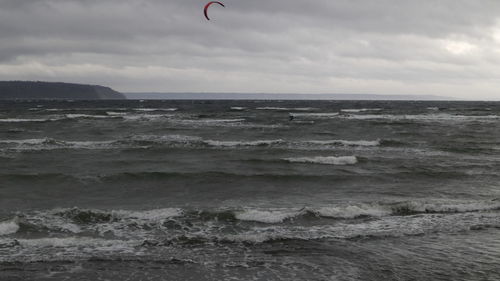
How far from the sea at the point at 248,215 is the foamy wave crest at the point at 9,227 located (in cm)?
2

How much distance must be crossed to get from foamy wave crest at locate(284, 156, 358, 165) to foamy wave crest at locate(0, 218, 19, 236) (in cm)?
1348

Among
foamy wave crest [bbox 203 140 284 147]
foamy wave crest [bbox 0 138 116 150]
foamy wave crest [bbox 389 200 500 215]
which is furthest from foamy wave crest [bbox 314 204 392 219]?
foamy wave crest [bbox 0 138 116 150]

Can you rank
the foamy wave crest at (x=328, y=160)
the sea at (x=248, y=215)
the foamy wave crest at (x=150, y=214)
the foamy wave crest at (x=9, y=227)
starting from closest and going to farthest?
the sea at (x=248, y=215) < the foamy wave crest at (x=9, y=227) < the foamy wave crest at (x=150, y=214) < the foamy wave crest at (x=328, y=160)

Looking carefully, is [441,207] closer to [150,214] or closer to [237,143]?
[150,214]

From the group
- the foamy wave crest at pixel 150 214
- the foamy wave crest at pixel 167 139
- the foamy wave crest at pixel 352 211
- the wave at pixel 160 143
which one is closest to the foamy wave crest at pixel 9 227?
the foamy wave crest at pixel 150 214

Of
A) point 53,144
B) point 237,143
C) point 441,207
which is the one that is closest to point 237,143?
point 237,143

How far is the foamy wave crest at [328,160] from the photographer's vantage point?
21.9 meters

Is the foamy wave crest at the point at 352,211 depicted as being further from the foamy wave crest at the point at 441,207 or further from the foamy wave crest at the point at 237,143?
the foamy wave crest at the point at 237,143

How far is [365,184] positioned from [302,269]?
9140 mm

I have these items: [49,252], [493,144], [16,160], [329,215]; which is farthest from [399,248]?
[493,144]

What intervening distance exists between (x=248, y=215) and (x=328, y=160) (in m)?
11.1

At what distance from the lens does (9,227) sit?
10.6 m

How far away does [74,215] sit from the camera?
1191cm

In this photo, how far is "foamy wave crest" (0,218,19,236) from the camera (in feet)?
34.1
